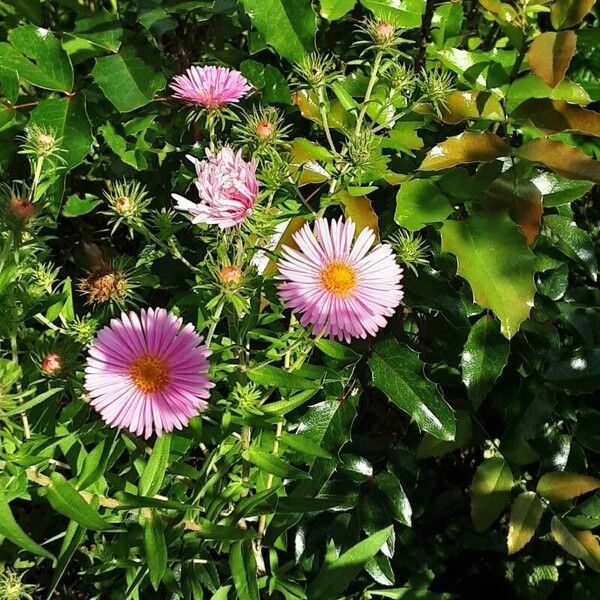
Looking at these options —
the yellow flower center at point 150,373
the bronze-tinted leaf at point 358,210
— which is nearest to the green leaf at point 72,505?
the yellow flower center at point 150,373

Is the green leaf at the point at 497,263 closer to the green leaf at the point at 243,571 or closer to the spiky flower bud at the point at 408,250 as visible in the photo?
the spiky flower bud at the point at 408,250

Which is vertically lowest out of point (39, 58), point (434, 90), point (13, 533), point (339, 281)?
point (13, 533)

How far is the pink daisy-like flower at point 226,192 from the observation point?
682mm

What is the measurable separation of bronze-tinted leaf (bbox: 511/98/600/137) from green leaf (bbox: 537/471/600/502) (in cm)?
40

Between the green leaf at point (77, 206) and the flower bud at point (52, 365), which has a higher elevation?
the green leaf at point (77, 206)

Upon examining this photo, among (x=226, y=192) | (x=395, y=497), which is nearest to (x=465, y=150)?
(x=226, y=192)

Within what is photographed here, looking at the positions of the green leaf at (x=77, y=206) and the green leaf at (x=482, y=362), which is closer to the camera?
the green leaf at (x=482, y=362)

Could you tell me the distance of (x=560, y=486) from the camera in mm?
Answer: 1006

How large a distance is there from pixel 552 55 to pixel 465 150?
129 mm

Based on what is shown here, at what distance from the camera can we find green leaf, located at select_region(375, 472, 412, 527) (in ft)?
3.26

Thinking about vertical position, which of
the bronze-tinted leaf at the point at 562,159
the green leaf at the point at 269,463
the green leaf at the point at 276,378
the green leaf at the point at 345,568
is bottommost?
the green leaf at the point at 345,568

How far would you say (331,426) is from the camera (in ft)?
2.95

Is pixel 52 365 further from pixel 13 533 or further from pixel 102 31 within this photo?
pixel 102 31

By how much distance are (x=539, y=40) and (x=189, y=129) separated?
449mm
